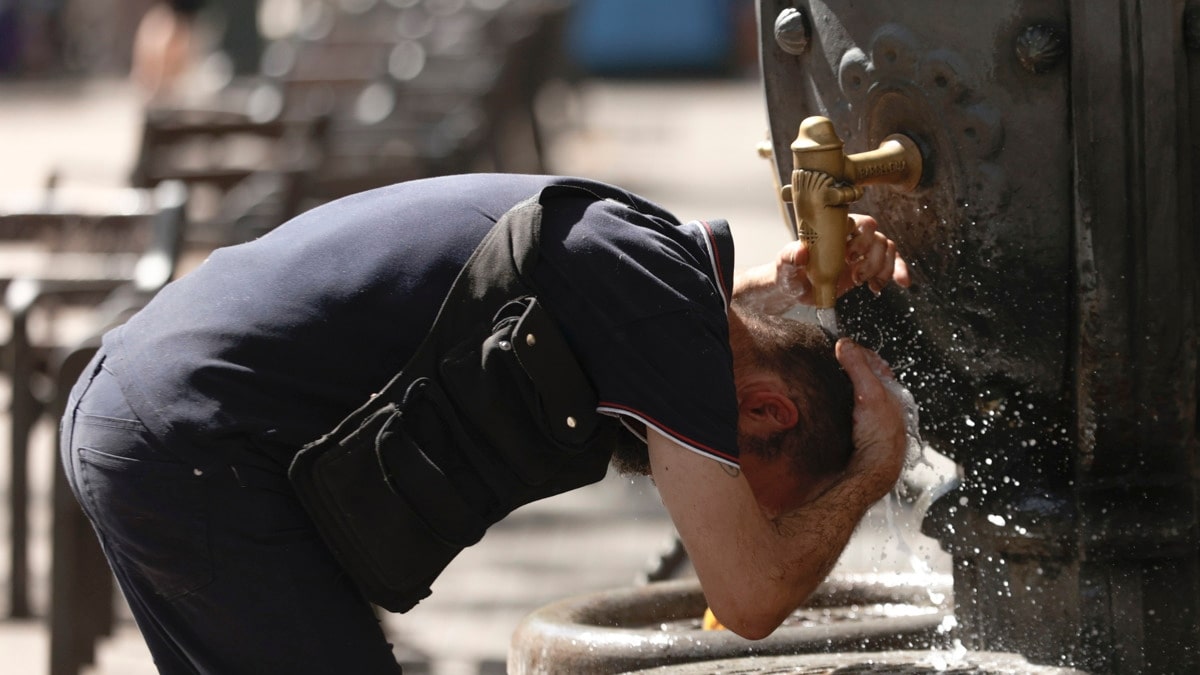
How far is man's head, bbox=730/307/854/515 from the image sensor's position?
8.61ft

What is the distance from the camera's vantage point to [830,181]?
8.39ft

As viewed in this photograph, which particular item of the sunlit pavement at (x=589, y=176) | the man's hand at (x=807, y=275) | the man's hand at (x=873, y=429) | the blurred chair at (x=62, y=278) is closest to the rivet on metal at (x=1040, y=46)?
the man's hand at (x=807, y=275)

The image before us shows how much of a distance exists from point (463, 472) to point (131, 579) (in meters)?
0.51

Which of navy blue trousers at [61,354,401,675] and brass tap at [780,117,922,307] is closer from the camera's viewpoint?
navy blue trousers at [61,354,401,675]

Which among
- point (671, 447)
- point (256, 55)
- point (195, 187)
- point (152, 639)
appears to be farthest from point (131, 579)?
A: point (256, 55)

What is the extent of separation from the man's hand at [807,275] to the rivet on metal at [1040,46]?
1.13ft

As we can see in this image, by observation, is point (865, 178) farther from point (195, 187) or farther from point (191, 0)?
point (191, 0)

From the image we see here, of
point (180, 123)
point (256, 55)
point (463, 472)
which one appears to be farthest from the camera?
point (256, 55)

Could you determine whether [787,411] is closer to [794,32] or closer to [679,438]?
[679,438]

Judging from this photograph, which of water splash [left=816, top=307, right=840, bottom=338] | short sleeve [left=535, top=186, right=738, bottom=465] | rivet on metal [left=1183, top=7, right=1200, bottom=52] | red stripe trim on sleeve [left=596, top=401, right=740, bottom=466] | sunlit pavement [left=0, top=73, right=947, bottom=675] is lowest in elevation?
sunlit pavement [left=0, top=73, right=947, bottom=675]

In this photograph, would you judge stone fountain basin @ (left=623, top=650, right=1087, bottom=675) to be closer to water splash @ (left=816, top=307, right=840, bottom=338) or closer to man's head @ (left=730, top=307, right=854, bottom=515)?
man's head @ (left=730, top=307, right=854, bottom=515)

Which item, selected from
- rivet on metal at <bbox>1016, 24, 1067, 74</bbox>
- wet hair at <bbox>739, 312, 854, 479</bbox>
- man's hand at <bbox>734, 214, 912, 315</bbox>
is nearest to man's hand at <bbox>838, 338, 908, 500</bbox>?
wet hair at <bbox>739, 312, 854, 479</bbox>

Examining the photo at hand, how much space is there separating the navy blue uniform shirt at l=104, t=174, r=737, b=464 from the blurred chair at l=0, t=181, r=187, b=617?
206 cm

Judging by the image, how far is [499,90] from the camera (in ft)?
38.3
